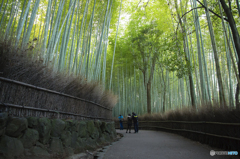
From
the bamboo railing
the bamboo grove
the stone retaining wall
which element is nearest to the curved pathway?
the stone retaining wall

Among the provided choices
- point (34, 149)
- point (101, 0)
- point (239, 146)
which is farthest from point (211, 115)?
point (101, 0)

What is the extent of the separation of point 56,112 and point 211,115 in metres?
3.64

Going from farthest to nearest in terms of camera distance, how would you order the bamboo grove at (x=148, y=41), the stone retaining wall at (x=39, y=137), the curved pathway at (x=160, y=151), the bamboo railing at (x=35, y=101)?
the bamboo grove at (x=148, y=41) < the curved pathway at (x=160, y=151) < the bamboo railing at (x=35, y=101) < the stone retaining wall at (x=39, y=137)

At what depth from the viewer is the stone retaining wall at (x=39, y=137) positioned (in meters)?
2.03

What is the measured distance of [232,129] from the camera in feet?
10.9

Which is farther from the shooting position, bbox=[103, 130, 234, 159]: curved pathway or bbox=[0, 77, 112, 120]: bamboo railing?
bbox=[103, 130, 234, 159]: curved pathway

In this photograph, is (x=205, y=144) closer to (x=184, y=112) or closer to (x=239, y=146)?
(x=239, y=146)

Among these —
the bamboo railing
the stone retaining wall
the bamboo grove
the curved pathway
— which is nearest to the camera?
the stone retaining wall

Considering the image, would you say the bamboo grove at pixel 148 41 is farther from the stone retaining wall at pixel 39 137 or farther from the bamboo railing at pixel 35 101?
the stone retaining wall at pixel 39 137

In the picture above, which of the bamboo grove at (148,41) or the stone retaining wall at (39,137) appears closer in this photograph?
the stone retaining wall at (39,137)

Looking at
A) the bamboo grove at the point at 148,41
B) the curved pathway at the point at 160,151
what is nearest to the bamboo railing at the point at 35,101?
the curved pathway at the point at 160,151

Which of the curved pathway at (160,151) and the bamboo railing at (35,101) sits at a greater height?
the bamboo railing at (35,101)

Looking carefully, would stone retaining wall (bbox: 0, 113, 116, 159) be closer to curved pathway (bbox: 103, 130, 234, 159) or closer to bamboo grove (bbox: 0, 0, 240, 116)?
curved pathway (bbox: 103, 130, 234, 159)

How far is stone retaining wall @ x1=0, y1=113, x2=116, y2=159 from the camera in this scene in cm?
203
